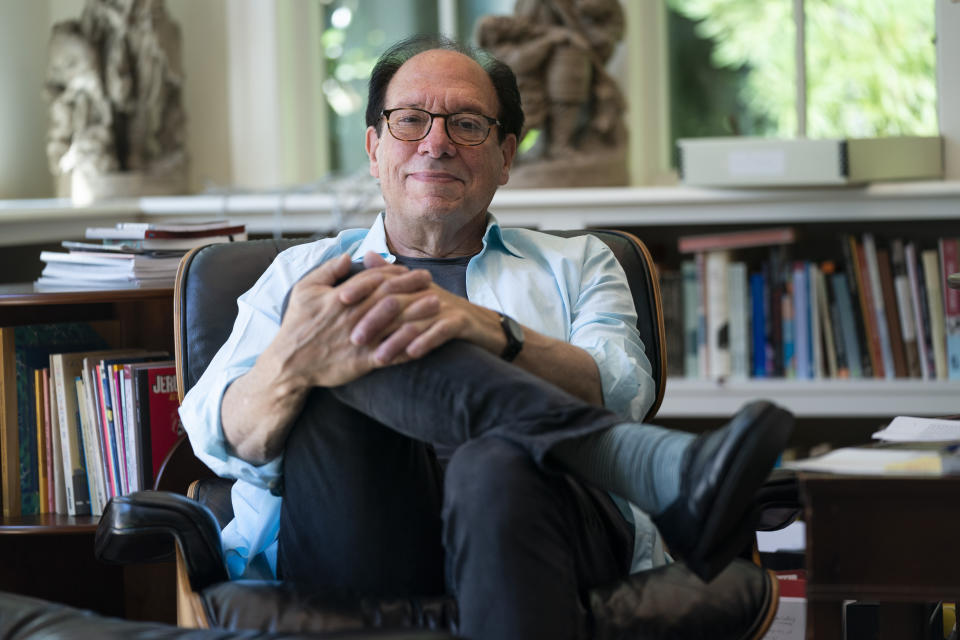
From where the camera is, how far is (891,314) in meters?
2.76

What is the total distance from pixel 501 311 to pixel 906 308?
1.42 meters

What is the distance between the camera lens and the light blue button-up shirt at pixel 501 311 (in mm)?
1542

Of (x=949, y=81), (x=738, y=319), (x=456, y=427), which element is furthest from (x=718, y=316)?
(x=456, y=427)

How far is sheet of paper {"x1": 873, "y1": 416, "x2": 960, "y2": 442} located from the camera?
1423 millimetres

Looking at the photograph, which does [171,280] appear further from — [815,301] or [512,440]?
[815,301]

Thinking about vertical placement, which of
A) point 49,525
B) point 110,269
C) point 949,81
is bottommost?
point 49,525

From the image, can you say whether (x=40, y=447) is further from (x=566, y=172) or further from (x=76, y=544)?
(x=566, y=172)

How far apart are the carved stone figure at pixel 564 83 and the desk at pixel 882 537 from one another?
174 centimetres

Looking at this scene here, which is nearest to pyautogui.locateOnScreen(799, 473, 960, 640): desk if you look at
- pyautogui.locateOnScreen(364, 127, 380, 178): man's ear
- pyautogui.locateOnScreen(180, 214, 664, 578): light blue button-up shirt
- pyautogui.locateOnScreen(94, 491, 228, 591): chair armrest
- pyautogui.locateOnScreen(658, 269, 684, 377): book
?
pyautogui.locateOnScreen(180, 214, 664, 578): light blue button-up shirt

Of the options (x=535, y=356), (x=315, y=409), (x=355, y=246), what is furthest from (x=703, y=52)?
(x=315, y=409)

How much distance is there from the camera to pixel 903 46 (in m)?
2.98

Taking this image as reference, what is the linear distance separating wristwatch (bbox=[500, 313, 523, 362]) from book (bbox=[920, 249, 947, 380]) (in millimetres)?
1610

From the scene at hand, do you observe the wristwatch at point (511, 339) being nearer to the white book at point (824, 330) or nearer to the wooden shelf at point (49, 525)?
the wooden shelf at point (49, 525)

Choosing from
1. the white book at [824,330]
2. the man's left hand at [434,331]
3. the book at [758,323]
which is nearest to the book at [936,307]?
the white book at [824,330]
